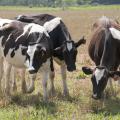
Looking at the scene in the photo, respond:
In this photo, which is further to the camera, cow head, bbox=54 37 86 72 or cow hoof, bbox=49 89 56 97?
cow hoof, bbox=49 89 56 97

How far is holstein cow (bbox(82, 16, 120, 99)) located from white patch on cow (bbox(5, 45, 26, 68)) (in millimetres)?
1552

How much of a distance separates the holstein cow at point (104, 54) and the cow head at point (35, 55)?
110 cm

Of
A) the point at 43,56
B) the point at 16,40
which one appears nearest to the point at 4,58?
the point at 16,40

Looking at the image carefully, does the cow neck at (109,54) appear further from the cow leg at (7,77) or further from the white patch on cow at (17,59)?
the cow leg at (7,77)

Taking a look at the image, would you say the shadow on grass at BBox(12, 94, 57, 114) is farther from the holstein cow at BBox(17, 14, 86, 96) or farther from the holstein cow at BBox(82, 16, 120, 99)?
the holstein cow at BBox(82, 16, 120, 99)

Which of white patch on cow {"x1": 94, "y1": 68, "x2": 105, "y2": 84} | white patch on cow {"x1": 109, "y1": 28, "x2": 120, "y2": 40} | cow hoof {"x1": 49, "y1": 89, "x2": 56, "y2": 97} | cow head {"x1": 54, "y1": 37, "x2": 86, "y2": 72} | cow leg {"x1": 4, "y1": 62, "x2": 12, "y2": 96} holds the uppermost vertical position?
white patch on cow {"x1": 109, "y1": 28, "x2": 120, "y2": 40}

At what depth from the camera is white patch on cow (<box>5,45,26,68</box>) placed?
1061 cm

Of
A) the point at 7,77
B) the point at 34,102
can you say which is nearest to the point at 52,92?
the point at 34,102

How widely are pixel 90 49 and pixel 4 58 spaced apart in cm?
254

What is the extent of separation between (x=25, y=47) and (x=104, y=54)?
77.5 inches

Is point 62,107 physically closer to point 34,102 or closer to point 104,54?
point 34,102

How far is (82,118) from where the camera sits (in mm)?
9250

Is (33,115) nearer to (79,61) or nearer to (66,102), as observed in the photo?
(66,102)

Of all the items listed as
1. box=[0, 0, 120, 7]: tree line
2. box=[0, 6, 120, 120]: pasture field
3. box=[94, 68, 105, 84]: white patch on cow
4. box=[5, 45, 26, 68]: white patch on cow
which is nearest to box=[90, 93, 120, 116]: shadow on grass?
box=[0, 6, 120, 120]: pasture field
